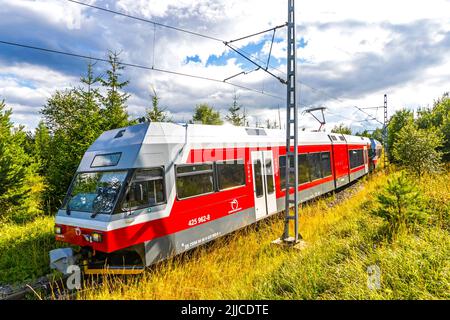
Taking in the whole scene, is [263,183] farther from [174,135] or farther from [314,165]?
[314,165]

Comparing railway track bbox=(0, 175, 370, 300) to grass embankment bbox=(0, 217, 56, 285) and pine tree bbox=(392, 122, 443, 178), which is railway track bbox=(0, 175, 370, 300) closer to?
grass embankment bbox=(0, 217, 56, 285)

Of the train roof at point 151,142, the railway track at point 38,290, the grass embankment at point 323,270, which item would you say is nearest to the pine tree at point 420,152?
the grass embankment at point 323,270

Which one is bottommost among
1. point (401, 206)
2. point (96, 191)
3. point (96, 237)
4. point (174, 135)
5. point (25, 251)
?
point (25, 251)

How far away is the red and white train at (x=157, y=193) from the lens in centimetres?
529

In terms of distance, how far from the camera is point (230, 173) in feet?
24.9

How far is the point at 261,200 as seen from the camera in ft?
28.3

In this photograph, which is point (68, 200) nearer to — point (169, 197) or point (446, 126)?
point (169, 197)

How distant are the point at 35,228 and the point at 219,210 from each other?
6.43 meters

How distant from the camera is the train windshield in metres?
5.41

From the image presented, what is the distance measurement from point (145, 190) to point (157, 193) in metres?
0.28

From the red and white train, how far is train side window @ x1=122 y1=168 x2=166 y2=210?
19mm

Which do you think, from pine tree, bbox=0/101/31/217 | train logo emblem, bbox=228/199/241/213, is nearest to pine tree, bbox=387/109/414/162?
train logo emblem, bbox=228/199/241/213

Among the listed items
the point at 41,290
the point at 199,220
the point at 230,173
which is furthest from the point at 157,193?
the point at 41,290

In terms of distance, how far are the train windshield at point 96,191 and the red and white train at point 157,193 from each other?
0.07 ft
